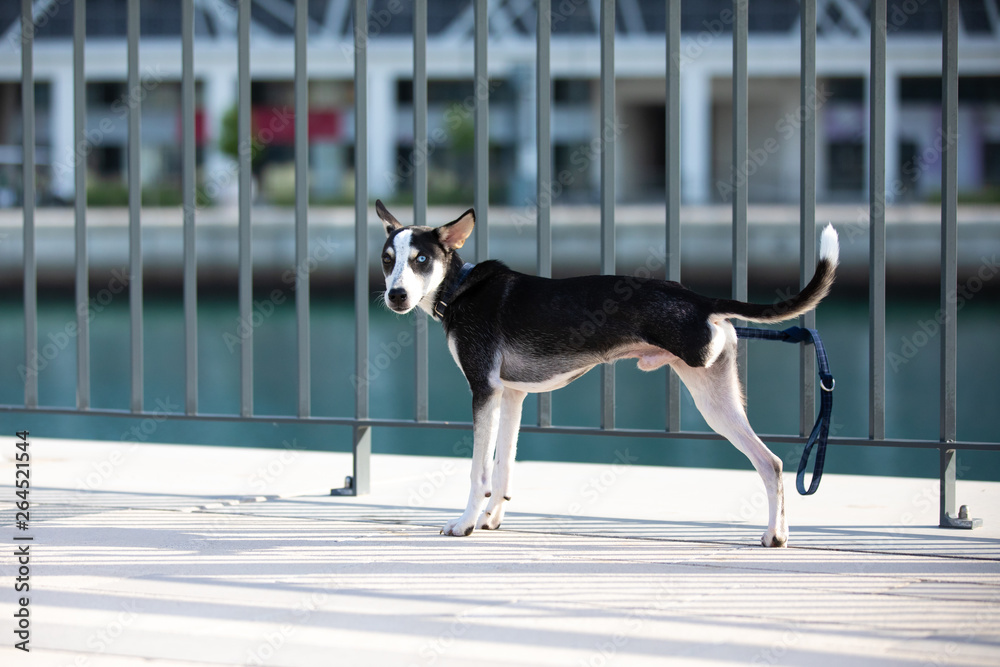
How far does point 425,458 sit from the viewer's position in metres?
6.46

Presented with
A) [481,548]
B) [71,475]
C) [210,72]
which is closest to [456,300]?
[481,548]

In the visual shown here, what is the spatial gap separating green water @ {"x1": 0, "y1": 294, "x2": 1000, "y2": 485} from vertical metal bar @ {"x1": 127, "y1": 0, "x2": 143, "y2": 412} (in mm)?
4439

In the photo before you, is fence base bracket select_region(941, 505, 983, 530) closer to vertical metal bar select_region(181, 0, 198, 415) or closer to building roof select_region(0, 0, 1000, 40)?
vertical metal bar select_region(181, 0, 198, 415)

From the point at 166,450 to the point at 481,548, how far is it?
3.16 meters

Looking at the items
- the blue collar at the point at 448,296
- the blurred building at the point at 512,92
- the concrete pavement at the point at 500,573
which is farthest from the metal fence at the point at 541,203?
the blurred building at the point at 512,92

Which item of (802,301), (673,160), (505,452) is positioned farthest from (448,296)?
(802,301)

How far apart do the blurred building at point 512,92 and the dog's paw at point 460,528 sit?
27851 mm

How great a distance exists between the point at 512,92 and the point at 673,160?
31.7m

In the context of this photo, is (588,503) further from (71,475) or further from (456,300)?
(71,475)

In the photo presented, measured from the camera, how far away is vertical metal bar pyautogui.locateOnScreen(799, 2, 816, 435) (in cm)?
463

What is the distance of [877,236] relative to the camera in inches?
183

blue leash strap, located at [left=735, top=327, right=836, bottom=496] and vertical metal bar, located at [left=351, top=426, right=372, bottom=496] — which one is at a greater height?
blue leash strap, located at [left=735, top=327, right=836, bottom=496]

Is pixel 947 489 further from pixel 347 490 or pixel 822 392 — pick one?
pixel 347 490

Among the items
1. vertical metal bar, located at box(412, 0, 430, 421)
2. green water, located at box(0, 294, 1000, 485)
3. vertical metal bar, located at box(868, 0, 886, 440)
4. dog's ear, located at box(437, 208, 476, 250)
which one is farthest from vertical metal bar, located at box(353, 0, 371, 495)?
green water, located at box(0, 294, 1000, 485)
